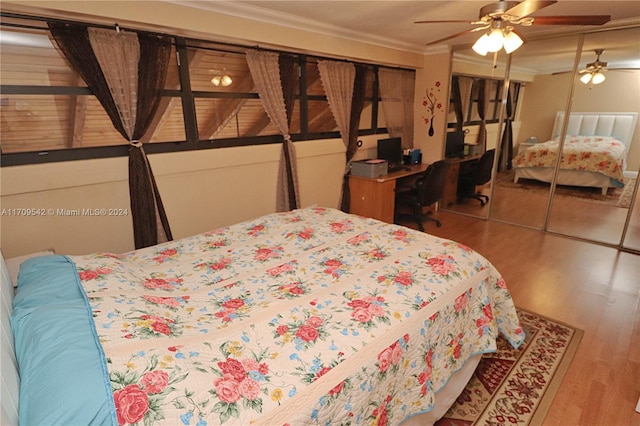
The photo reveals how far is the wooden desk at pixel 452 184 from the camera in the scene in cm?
478

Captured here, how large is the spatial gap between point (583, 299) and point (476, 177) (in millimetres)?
2314

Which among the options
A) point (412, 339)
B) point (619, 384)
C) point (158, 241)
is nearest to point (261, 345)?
point (412, 339)

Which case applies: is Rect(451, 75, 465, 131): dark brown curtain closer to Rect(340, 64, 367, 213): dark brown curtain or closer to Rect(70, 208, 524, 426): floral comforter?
Rect(340, 64, 367, 213): dark brown curtain

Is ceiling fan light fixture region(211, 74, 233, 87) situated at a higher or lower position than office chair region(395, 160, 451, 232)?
higher

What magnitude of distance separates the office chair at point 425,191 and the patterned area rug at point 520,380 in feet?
6.35

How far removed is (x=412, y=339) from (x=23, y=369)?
1.30 meters

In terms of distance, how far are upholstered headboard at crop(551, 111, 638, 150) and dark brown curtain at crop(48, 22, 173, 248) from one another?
411 centimetres

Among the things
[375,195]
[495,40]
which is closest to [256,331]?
[495,40]

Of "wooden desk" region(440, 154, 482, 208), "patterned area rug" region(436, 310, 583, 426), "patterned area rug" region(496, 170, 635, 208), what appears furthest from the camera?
"wooden desk" region(440, 154, 482, 208)

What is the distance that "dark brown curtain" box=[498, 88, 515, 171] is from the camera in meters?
4.01

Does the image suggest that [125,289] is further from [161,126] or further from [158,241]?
[161,126]

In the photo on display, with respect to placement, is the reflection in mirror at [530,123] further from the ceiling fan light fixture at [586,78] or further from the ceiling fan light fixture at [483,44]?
the ceiling fan light fixture at [483,44]

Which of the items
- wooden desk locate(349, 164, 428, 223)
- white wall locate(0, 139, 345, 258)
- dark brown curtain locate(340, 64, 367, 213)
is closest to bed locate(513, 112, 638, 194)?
wooden desk locate(349, 164, 428, 223)

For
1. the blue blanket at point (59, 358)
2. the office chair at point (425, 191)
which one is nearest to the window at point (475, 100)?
the office chair at point (425, 191)
